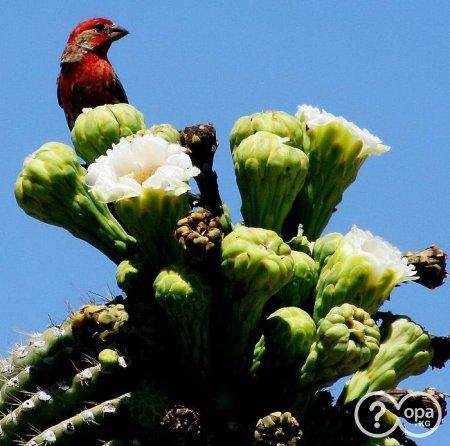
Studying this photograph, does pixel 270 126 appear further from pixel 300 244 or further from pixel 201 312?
pixel 201 312

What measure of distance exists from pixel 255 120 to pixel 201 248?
746mm

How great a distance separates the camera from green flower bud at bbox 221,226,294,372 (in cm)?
347

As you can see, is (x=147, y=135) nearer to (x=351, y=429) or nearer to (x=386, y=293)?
(x=386, y=293)

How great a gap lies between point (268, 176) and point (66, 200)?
75 cm

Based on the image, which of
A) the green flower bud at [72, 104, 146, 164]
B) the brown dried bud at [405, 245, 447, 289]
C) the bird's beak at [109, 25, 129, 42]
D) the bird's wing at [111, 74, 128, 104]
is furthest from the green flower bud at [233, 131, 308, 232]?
the bird's beak at [109, 25, 129, 42]

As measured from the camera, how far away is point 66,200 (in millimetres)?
3895

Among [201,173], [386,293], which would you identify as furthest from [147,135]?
[386,293]

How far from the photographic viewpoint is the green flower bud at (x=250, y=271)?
347 centimetres

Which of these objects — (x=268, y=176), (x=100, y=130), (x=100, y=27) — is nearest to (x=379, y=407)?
(x=268, y=176)

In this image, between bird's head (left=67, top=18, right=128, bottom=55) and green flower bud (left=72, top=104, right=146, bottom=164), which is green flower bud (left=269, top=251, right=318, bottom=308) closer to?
green flower bud (left=72, top=104, right=146, bottom=164)

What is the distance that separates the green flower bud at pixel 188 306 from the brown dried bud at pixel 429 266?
37.3 inches

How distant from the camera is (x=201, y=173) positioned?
13.1ft

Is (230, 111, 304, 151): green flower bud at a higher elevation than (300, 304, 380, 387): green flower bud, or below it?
higher

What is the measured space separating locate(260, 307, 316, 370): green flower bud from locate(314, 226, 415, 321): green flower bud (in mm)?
139
